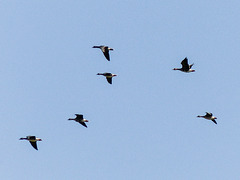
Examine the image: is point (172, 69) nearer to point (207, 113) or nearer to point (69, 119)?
point (207, 113)

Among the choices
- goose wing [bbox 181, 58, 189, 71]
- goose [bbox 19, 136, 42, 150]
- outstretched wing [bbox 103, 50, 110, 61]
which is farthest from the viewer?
goose [bbox 19, 136, 42, 150]

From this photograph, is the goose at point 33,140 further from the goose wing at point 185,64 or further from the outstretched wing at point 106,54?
the goose wing at point 185,64

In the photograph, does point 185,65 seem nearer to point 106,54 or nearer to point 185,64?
point 185,64

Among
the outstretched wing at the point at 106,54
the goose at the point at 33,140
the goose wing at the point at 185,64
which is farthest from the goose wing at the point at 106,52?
the goose at the point at 33,140

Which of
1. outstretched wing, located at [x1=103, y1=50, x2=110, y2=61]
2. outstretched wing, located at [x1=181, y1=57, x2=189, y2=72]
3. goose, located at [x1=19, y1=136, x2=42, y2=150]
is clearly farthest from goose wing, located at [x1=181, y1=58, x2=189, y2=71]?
goose, located at [x1=19, y1=136, x2=42, y2=150]

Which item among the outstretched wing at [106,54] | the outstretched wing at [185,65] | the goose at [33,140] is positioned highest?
the outstretched wing at [106,54]

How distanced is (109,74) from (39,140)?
12079 mm

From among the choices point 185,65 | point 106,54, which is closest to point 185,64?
point 185,65

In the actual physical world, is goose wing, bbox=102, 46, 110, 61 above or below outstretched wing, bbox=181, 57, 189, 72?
above

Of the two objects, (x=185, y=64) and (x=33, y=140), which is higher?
(x=185, y=64)

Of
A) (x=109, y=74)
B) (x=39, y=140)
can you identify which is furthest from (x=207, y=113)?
(x=39, y=140)

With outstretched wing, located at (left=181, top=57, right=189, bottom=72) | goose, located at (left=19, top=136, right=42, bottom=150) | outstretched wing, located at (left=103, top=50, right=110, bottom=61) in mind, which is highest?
outstretched wing, located at (left=103, top=50, right=110, bottom=61)

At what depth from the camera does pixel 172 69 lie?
98375mm

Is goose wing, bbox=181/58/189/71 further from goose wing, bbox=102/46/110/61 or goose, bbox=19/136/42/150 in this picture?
goose, bbox=19/136/42/150
